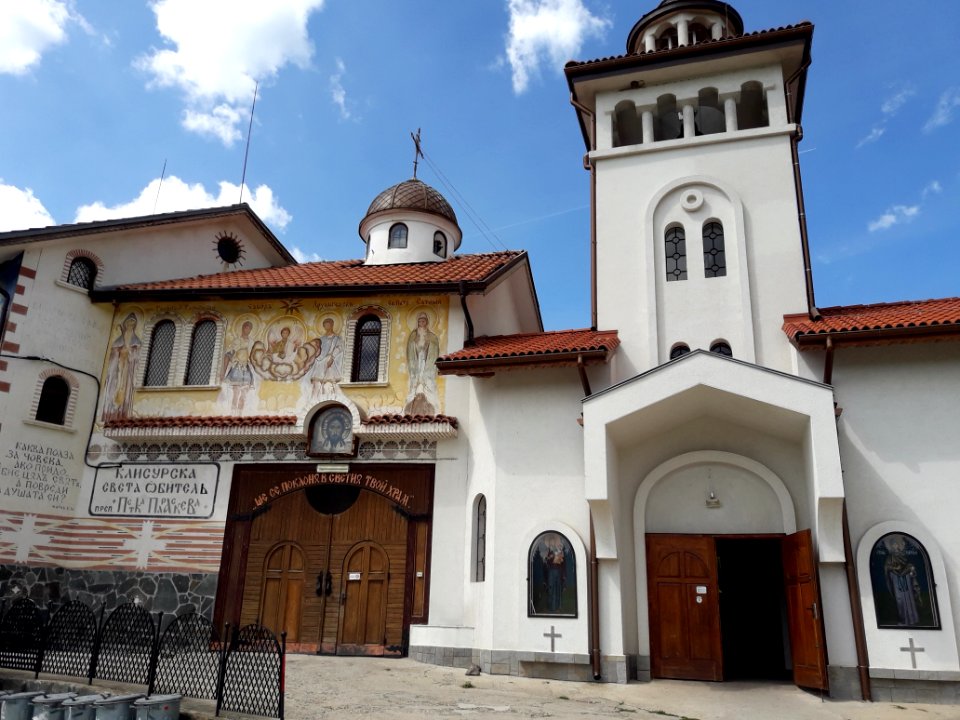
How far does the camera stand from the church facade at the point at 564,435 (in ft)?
36.8

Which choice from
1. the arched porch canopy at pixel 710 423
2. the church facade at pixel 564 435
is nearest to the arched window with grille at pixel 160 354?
the church facade at pixel 564 435

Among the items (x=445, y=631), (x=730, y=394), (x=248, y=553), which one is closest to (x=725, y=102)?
(x=730, y=394)

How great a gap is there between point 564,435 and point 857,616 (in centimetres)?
494

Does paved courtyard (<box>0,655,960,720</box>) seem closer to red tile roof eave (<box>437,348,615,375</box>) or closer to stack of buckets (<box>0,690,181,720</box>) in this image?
stack of buckets (<box>0,690,181,720</box>)

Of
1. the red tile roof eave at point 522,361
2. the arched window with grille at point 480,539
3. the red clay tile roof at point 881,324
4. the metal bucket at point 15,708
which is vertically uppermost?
the red clay tile roof at point 881,324

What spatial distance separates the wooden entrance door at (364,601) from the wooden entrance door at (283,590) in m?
0.86

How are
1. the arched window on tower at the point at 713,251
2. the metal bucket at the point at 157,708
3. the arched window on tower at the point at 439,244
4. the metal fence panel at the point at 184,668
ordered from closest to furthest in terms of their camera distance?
the metal bucket at the point at 157,708, the metal fence panel at the point at 184,668, the arched window on tower at the point at 713,251, the arched window on tower at the point at 439,244

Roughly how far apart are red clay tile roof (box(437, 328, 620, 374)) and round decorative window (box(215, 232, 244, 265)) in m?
7.87

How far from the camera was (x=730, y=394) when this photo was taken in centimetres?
1125

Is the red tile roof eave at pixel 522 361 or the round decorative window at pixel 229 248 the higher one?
the round decorative window at pixel 229 248

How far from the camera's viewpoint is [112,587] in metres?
14.3

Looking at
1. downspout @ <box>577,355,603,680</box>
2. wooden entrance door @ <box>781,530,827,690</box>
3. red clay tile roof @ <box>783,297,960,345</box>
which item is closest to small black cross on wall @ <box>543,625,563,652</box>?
downspout @ <box>577,355,603,680</box>

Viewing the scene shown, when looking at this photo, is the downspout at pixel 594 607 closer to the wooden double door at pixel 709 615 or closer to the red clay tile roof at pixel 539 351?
the wooden double door at pixel 709 615

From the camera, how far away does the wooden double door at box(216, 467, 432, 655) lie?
13484mm
